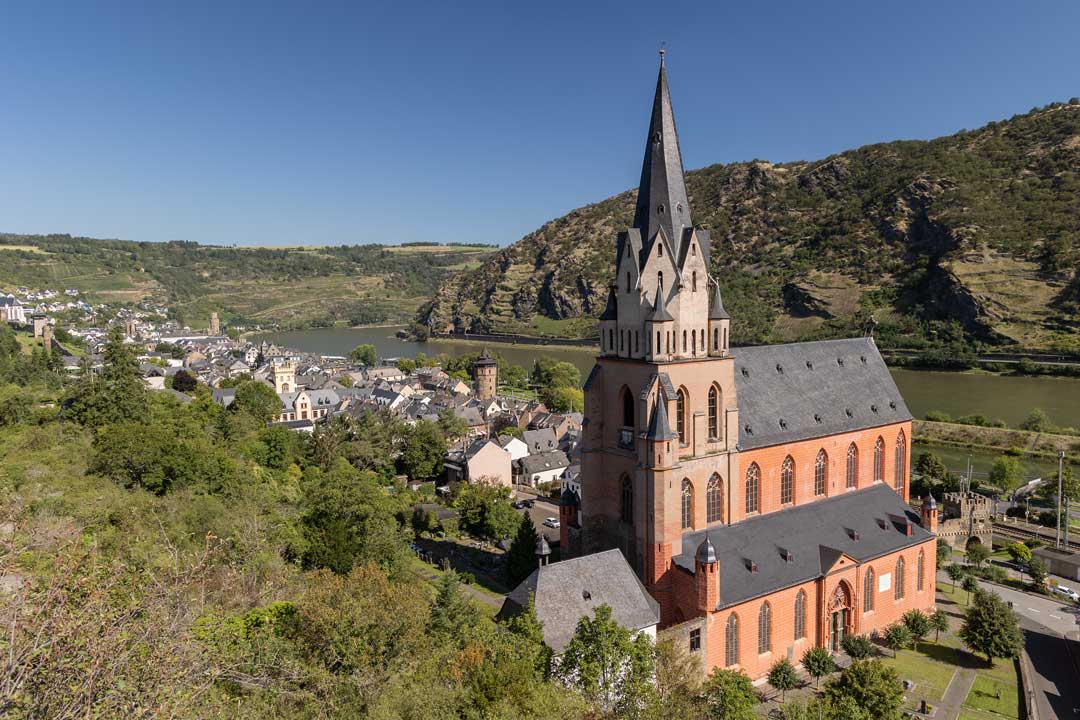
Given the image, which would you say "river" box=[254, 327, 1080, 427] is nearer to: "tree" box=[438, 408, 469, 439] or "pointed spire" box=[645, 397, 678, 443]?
"tree" box=[438, 408, 469, 439]

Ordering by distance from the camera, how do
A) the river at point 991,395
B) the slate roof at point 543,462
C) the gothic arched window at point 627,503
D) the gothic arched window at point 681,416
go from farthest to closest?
the river at point 991,395 < the slate roof at point 543,462 < the gothic arched window at point 627,503 < the gothic arched window at point 681,416

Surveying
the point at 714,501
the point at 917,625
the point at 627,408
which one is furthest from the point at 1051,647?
the point at 627,408

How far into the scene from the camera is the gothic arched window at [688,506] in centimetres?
3328

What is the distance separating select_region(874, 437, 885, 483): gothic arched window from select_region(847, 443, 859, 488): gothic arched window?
84.5 inches

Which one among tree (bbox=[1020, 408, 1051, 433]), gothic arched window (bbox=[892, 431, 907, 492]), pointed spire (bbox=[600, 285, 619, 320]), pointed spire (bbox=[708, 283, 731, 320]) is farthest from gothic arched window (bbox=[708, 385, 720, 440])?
tree (bbox=[1020, 408, 1051, 433])

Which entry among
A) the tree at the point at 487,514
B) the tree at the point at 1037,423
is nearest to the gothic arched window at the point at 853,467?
the tree at the point at 487,514

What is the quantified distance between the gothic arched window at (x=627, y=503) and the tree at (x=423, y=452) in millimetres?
41996

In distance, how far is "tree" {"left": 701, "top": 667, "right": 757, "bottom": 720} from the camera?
23875mm

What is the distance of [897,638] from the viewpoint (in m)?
34.3

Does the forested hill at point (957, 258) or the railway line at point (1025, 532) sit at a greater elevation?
the forested hill at point (957, 258)

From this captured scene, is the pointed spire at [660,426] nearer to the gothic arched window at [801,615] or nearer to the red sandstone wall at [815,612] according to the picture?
the red sandstone wall at [815,612]

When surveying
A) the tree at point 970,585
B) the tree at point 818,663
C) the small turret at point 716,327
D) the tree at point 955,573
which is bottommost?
the tree at point 955,573

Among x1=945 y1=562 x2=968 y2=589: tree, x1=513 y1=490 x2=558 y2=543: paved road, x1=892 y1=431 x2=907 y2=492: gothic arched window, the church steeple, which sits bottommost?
x1=513 y1=490 x2=558 y2=543: paved road

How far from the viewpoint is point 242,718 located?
13.7m
